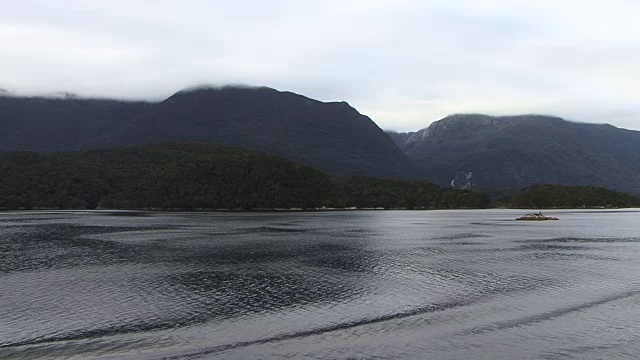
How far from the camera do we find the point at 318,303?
44469 millimetres

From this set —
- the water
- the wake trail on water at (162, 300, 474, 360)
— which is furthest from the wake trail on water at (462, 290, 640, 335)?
the wake trail on water at (162, 300, 474, 360)

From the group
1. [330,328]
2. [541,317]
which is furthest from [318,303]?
[541,317]

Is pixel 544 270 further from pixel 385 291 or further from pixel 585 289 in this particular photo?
pixel 385 291

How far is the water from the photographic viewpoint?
31938 millimetres

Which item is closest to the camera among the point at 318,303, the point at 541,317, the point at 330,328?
the point at 330,328

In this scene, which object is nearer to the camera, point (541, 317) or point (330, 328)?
point (330, 328)

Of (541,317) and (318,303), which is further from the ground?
(541,317)

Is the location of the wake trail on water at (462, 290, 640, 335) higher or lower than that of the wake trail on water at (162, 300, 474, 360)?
higher

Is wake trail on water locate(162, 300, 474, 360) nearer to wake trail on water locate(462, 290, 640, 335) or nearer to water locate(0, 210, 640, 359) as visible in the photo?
water locate(0, 210, 640, 359)

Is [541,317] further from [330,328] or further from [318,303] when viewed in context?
[318,303]

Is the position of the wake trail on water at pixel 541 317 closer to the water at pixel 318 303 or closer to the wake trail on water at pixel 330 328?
the water at pixel 318 303

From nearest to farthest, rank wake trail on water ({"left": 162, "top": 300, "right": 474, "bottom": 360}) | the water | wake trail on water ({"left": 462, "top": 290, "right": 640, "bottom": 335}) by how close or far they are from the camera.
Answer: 1. wake trail on water ({"left": 162, "top": 300, "right": 474, "bottom": 360})
2. the water
3. wake trail on water ({"left": 462, "top": 290, "right": 640, "bottom": 335})

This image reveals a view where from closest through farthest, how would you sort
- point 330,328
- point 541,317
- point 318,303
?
1. point 330,328
2. point 541,317
3. point 318,303

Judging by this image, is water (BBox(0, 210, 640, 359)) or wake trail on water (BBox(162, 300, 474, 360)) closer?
wake trail on water (BBox(162, 300, 474, 360))
